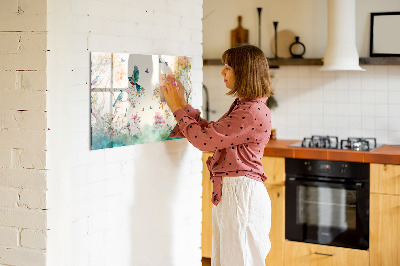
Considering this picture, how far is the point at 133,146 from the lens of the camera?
9.20 ft

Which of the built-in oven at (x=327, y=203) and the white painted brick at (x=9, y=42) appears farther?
the built-in oven at (x=327, y=203)

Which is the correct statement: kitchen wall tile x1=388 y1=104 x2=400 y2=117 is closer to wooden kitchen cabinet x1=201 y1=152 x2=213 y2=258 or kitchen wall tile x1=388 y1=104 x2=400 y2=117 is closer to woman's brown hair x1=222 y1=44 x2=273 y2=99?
wooden kitchen cabinet x1=201 y1=152 x2=213 y2=258

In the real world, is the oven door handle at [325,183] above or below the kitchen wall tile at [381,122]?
below

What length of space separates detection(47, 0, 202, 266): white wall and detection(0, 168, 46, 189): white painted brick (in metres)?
0.04

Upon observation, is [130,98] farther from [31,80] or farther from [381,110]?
[381,110]

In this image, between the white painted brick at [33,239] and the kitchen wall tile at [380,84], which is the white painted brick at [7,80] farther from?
the kitchen wall tile at [380,84]

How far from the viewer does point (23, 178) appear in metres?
2.35

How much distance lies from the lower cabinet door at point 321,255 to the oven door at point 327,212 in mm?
38

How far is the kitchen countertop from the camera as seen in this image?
406 cm

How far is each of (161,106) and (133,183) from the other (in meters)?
0.42

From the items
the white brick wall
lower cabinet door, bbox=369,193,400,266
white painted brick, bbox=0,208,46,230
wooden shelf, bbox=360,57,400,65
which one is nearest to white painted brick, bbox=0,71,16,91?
the white brick wall

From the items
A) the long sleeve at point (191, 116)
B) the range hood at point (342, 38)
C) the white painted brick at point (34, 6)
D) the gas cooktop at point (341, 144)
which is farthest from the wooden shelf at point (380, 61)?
the white painted brick at point (34, 6)

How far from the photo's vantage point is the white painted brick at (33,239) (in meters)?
2.33

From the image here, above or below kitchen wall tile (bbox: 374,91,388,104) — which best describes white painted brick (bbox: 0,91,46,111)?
below
